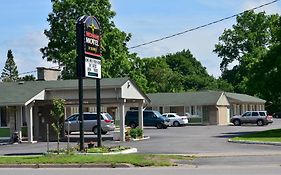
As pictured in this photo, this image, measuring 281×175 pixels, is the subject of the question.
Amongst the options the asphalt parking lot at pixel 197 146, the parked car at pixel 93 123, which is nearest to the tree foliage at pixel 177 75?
the parked car at pixel 93 123

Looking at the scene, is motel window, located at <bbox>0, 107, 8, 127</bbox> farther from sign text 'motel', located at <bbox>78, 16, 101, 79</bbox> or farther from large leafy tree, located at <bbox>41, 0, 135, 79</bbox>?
large leafy tree, located at <bbox>41, 0, 135, 79</bbox>

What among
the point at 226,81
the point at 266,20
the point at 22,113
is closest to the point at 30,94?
the point at 22,113

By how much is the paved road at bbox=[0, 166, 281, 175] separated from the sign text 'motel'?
7.67 metres

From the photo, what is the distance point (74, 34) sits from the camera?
6412 cm

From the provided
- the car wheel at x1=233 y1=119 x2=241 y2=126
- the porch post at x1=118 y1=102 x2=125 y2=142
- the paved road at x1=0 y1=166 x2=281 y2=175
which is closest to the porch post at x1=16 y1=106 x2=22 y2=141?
the porch post at x1=118 y1=102 x2=125 y2=142

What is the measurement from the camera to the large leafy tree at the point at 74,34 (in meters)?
64.9

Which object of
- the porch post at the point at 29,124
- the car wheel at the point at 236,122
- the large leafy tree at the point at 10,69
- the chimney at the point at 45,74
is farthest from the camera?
the large leafy tree at the point at 10,69

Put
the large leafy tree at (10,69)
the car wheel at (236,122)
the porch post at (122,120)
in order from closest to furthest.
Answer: the porch post at (122,120) < the car wheel at (236,122) < the large leafy tree at (10,69)

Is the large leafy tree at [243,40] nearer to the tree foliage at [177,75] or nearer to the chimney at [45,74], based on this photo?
the tree foliage at [177,75]

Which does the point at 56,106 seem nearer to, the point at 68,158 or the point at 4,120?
the point at 68,158

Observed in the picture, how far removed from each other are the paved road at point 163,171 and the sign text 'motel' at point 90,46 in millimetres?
7673

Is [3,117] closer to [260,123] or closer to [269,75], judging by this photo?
[269,75]

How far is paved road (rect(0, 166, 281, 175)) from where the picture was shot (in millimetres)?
18281

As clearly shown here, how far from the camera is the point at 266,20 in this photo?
10388 centimetres
